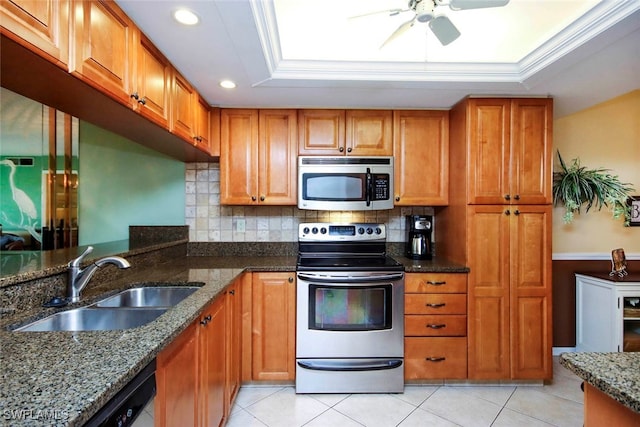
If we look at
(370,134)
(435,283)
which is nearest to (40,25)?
(370,134)

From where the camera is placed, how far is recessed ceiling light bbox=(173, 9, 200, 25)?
4.26ft

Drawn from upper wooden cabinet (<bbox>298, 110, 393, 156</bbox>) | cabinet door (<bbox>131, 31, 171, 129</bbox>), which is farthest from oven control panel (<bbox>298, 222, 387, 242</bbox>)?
cabinet door (<bbox>131, 31, 171, 129</bbox>)

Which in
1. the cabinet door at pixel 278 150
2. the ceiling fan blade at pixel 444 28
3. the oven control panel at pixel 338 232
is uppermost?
the ceiling fan blade at pixel 444 28

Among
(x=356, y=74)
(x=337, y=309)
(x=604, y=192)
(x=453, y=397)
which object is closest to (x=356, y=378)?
(x=337, y=309)

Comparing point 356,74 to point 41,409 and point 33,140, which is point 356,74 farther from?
point 33,140

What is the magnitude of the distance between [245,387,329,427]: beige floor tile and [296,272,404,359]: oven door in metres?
0.28

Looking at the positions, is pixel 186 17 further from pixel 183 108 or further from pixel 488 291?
pixel 488 291

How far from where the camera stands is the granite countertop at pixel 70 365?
0.58 metres

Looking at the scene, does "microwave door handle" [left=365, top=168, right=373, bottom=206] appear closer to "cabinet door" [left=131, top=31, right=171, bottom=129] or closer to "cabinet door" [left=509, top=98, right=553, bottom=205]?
"cabinet door" [left=509, top=98, right=553, bottom=205]

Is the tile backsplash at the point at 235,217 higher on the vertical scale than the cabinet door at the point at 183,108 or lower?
lower

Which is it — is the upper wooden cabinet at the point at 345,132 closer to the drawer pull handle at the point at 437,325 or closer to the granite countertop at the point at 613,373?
the drawer pull handle at the point at 437,325

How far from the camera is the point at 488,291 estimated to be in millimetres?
2240

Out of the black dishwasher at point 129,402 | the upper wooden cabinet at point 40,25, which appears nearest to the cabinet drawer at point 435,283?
the black dishwasher at point 129,402

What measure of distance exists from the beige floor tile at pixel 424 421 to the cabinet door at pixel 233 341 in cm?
106
